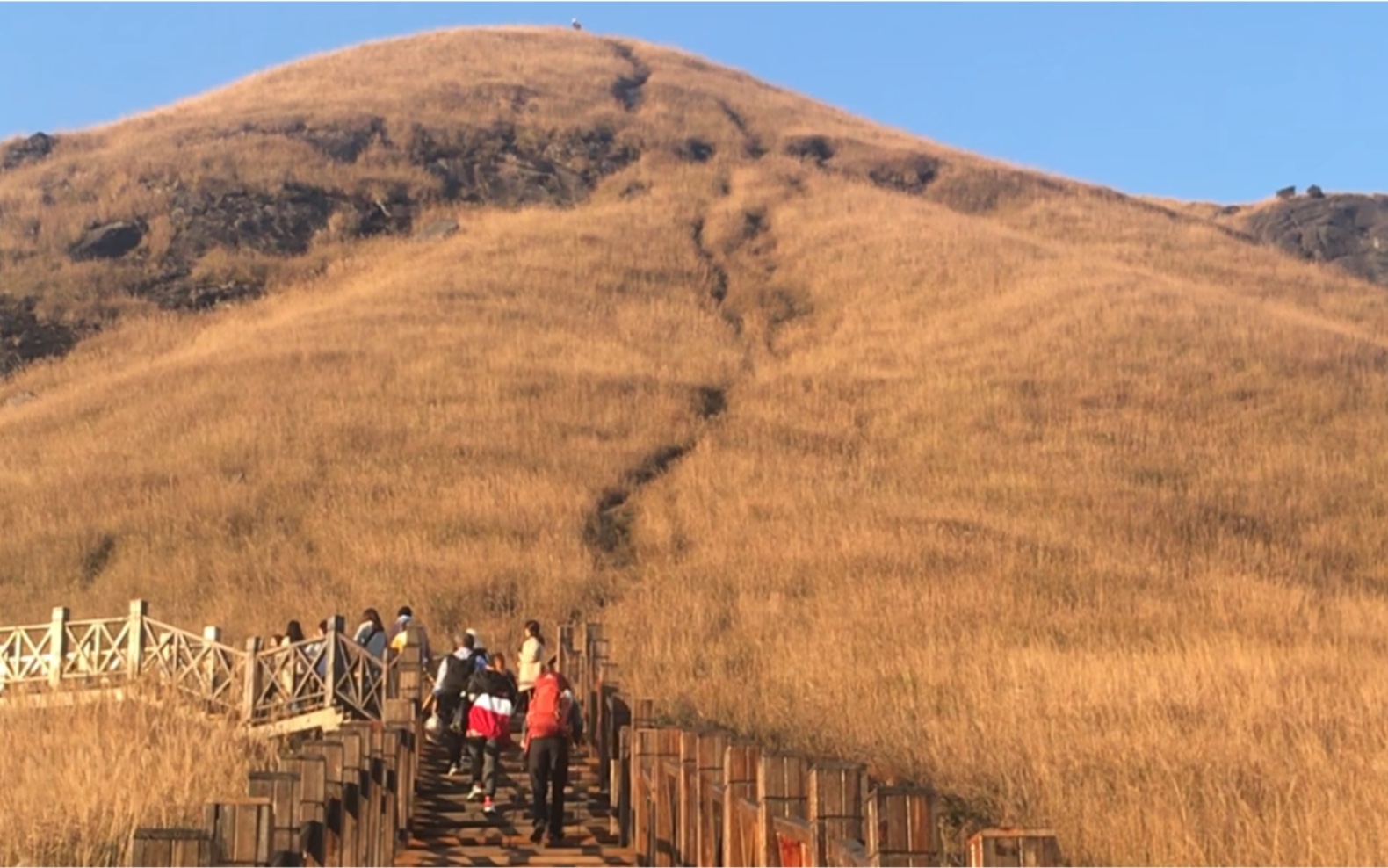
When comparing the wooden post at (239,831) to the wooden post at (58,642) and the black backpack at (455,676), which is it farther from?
the wooden post at (58,642)

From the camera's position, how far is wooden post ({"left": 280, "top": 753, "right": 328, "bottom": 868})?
7199 millimetres

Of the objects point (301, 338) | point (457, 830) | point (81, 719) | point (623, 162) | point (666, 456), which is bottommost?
point (457, 830)

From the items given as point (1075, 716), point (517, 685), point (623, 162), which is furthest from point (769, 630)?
point (623, 162)

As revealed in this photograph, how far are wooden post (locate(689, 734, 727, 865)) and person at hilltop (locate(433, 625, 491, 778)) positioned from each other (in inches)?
258

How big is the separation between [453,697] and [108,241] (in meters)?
44.7

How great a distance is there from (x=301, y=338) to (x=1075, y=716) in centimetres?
3210

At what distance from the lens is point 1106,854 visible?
28.8 ft

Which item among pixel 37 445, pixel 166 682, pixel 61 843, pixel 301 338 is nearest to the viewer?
pixel 61 843

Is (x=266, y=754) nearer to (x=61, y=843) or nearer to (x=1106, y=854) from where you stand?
(x=61, y=843)

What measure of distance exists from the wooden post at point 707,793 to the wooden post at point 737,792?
1.51 ft

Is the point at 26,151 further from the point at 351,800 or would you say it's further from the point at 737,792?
the point at 737,792

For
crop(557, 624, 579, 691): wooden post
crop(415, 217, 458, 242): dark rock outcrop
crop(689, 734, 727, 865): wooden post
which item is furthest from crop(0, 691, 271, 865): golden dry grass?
crop(415, 217, 458, 242): dark rock outcrop

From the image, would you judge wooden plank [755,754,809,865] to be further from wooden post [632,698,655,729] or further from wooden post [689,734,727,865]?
wooden post [632,698,655,729]

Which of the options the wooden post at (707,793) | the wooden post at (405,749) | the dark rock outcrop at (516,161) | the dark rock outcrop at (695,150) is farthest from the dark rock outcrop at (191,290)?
the wooden post at (707,793)
